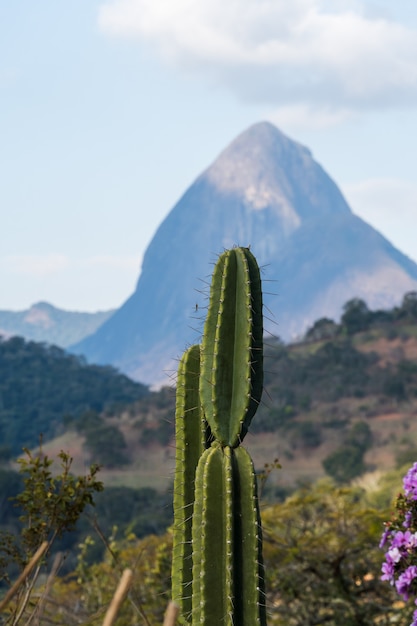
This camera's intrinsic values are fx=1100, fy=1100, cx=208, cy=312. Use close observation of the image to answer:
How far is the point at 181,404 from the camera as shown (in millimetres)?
3859

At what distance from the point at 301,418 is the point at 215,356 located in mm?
45235

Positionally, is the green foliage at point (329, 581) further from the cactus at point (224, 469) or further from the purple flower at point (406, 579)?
the cactus at point (224, 469)

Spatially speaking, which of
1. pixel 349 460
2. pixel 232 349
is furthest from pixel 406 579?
pixel 349 460

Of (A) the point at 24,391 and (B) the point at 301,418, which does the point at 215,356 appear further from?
(A) the point at 24,391

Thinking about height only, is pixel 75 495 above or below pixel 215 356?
below

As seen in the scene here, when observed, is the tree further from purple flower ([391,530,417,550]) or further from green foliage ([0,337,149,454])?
purple flower ([391,530,417,550])

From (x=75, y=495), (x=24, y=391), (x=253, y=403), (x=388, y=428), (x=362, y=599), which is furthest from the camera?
(x=24, y=391)

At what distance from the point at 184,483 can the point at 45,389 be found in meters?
63.0

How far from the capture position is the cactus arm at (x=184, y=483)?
381 centimetres

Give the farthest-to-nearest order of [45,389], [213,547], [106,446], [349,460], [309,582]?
[45,389] < [106,446] < [349,460] < [309,582] < [213,547]

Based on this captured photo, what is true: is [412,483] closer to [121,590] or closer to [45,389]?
[121,590]

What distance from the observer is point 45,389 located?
6600 centimetres

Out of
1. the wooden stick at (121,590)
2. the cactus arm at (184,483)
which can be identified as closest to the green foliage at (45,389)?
the cactus arm at (184,483)

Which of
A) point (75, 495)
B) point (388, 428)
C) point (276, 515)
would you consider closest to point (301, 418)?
point (388, 428)
